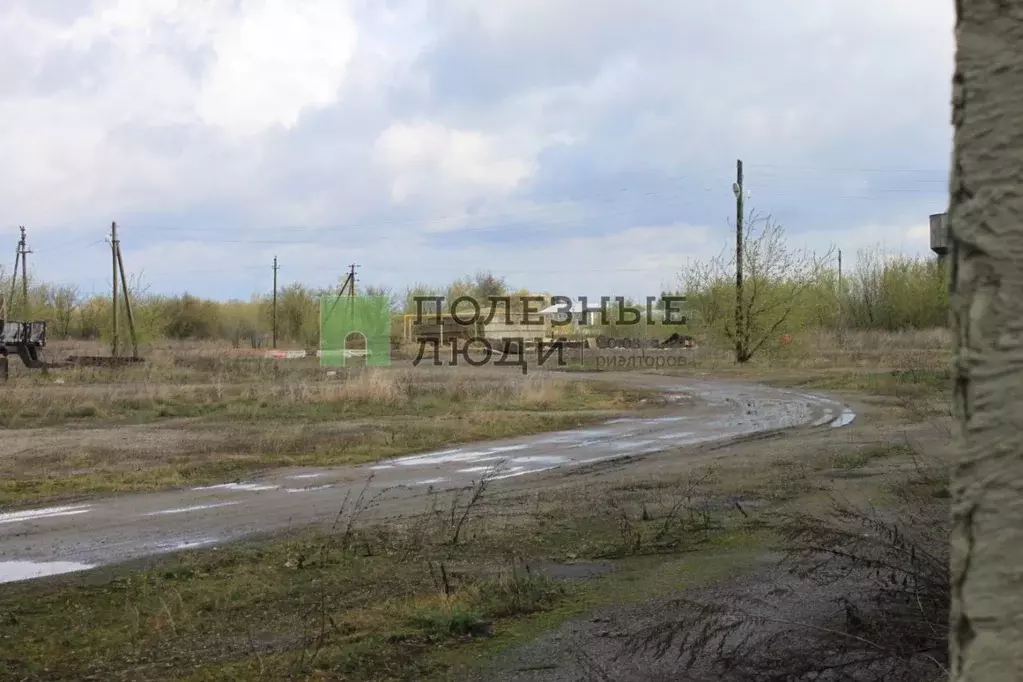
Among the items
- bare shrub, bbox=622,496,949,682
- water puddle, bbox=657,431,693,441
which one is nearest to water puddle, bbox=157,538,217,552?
bare shrub, bbox=622,496,949,682

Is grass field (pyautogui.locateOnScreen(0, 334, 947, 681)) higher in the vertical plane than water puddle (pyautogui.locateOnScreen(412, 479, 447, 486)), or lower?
higher

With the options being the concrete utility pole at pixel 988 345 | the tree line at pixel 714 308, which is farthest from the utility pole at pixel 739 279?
the concrete utility pole at pixel 988 345

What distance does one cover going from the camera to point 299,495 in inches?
427

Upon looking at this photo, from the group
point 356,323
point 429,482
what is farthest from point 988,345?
point 356,323

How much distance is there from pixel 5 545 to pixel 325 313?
5599 centimetres

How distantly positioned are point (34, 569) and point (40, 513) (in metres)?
2.97

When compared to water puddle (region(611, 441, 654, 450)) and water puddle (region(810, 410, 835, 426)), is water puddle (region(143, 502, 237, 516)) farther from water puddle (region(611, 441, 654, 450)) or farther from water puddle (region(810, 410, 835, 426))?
water puddle (region(810, 410, 835, 426))

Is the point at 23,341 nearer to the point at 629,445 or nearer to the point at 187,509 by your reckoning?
the point at 629,445

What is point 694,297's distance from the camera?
1485 inches

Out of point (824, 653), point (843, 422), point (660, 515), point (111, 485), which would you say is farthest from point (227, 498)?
point (843, 422)

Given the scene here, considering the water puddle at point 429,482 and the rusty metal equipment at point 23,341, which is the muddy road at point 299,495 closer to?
the water puddle at point 429,482

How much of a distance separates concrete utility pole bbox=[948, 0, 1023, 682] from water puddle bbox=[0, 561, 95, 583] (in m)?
7.29

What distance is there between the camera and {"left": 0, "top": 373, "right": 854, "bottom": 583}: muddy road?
8.13 m

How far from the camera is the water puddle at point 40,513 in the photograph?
9.65 meters
